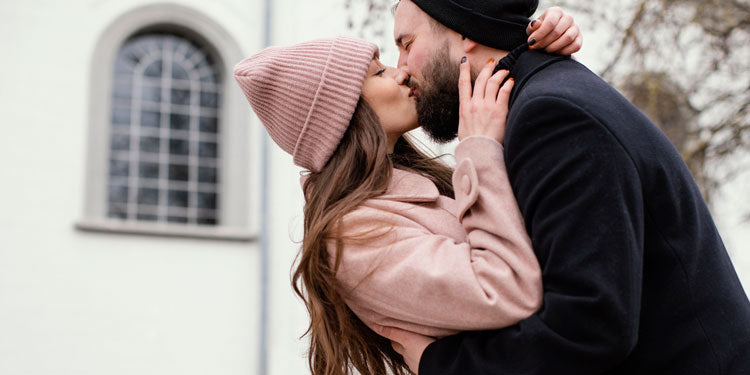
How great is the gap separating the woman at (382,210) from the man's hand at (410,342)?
0.02 meters

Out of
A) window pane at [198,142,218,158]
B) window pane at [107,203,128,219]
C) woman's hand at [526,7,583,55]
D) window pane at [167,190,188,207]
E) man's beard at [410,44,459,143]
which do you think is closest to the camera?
woman's hand at [526,7,583,55]

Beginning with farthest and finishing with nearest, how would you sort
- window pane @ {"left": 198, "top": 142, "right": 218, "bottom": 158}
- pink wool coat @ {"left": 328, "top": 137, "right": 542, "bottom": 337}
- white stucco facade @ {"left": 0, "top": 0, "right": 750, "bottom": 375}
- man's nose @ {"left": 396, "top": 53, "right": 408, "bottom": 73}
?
window pane @ {"left": 198, "top": 142, "right": 218, "bottom": 158} < white stucco facade @ {"left": 0, "top": 0, "right": 750, "bottom": 375} < man's nose @ {"left": 396, "top": 53, "right": 408, "bottom": 73} < pink wool coat @ {"left": 328, "top": 137, "right": 542, "bottom": 337}

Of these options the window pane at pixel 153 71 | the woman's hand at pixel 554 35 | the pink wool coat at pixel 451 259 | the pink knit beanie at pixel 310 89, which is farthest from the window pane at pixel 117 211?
the woman's hand at pixel 554 35

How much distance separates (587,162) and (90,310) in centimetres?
880

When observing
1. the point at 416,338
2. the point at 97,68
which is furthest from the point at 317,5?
the point at 416,338

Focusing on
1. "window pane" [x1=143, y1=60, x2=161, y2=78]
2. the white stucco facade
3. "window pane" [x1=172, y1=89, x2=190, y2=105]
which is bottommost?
the white stucco facade

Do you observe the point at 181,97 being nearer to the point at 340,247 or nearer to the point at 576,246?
the point at 340,247

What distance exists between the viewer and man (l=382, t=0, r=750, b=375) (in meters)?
1.87

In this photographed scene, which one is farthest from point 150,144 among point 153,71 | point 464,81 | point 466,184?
point 466,184

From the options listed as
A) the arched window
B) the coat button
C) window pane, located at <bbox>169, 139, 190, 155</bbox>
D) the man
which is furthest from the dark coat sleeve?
window pane, located at <bbox>169, 139, 190, 155</bbox>

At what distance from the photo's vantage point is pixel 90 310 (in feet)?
32.5

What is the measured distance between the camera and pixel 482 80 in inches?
92.3

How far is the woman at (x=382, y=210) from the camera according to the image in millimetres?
2061

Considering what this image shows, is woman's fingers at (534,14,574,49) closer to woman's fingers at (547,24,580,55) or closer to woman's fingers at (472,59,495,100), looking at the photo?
woman's fingers at (547,24,580,55)
